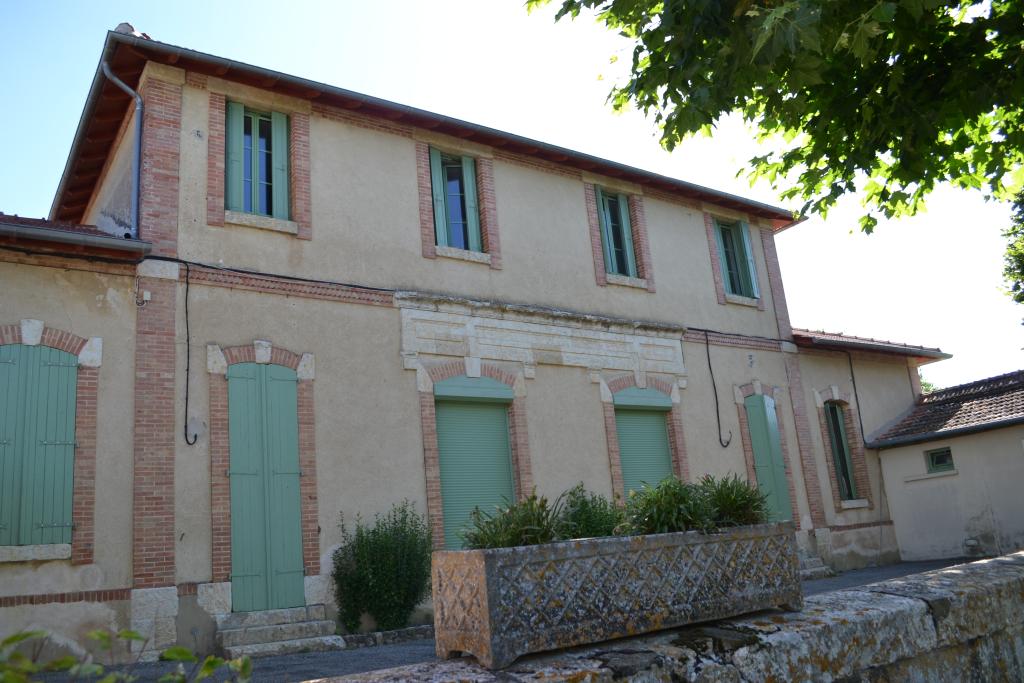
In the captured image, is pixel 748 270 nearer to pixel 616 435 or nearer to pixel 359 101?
pixel 616 435

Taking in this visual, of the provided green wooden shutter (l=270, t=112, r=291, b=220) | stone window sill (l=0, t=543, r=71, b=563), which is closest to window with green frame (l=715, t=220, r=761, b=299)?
green wooden shutter (l=270, t=112, r=291, b=220)

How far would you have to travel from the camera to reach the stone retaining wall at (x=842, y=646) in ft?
7.25

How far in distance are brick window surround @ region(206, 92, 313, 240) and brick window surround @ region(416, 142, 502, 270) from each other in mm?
1660

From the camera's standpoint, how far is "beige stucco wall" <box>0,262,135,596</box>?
26.3ft

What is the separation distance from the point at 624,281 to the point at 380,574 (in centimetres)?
648

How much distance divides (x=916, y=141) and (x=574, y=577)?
526cm

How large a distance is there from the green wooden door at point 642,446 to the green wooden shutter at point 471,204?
11.4 feet

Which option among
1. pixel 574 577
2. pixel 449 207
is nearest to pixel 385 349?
pixel 449 207

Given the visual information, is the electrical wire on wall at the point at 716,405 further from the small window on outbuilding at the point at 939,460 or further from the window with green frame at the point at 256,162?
the window with green frame at the point at 256,162

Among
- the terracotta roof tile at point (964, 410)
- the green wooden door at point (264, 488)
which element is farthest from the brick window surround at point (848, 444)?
the green wooden door at point (264, 488)

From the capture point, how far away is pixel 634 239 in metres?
14.1

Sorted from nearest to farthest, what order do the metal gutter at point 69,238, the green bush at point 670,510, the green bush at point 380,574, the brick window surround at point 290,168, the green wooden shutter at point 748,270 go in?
the green bush at point 670,510
the metal gutter at point 69,238
the green bush at point 380,574
the brick window surround at point 290,168
the green wooden shutter at point 748,270

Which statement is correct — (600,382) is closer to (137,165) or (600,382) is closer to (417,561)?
(417,561)

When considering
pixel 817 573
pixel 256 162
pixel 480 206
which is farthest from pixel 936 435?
pixel 256 162
